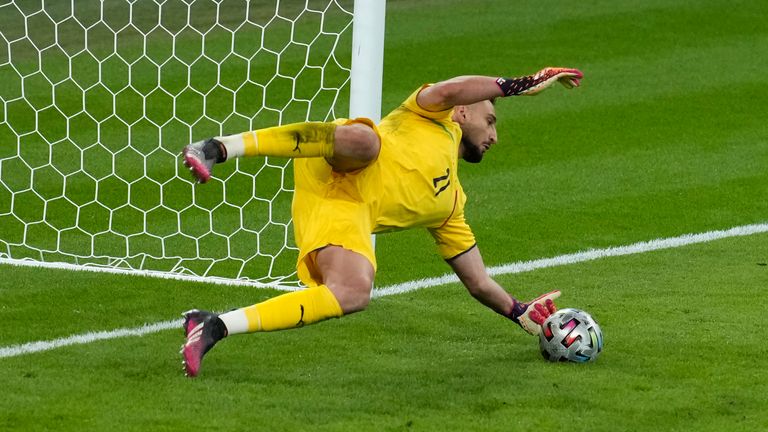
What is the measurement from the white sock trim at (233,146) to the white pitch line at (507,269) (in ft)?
4.11

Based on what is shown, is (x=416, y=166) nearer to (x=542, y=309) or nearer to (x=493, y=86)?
(x=493, y=86)

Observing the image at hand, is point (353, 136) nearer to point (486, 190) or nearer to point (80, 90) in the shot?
point (486, 190)

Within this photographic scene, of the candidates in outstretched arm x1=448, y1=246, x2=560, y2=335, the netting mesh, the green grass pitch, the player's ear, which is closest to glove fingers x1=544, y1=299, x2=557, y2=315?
outstretched arm x1=448, y1=246, x2=560, y2=335

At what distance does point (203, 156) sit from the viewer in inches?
212

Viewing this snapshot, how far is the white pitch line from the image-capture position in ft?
20.5

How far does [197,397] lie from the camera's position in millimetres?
5410

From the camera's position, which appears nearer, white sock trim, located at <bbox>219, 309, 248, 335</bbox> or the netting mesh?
white sock trim, located at <bbox>219, 309, 248, 335</bbox>

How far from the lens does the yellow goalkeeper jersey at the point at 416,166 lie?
19.5 feet

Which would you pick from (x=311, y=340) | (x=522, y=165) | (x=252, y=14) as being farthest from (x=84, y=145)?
(x=311, y=340)

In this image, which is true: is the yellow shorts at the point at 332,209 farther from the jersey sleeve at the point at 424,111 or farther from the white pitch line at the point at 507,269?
the white pitch line at the point at 507,269

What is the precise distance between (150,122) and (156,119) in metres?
0.09

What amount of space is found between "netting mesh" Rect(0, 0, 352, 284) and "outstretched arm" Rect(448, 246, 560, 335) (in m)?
1.34

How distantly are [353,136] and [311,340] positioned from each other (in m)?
1.09

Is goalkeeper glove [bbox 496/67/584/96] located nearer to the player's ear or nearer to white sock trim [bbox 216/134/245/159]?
the player's ear
